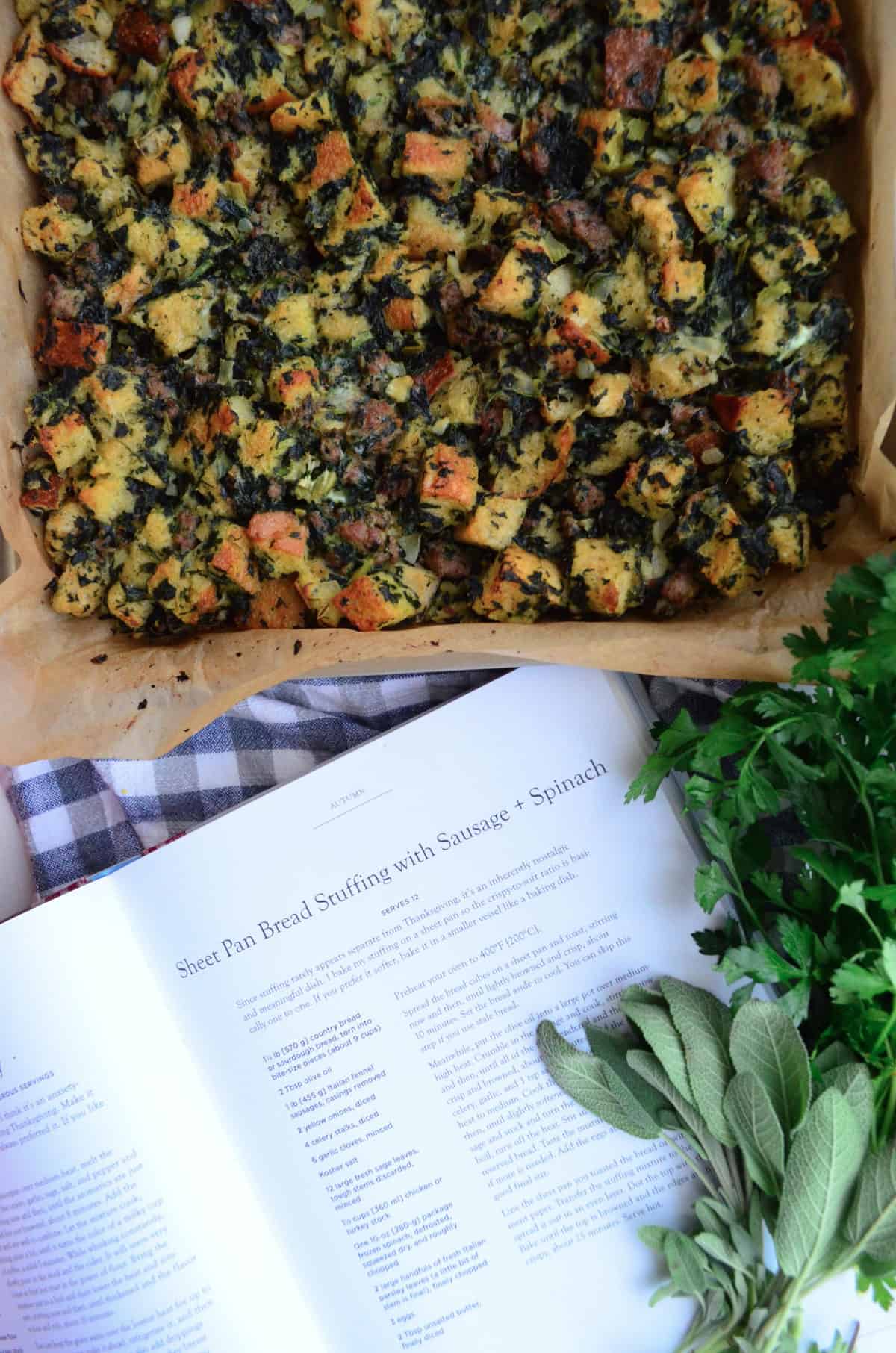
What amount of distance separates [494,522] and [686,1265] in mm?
836

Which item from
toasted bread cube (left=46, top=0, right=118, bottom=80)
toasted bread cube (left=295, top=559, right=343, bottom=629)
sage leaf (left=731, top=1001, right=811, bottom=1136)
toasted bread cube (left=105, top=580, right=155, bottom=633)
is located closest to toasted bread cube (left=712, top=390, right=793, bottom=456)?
toasted bread cube (left=295, top=559, right=343, bottom=629)

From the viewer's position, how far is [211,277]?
111cm

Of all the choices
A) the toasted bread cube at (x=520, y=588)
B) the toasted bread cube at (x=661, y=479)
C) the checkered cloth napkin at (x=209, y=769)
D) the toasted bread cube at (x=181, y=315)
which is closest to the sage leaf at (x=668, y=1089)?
the checkered cloth napkin at (x=209, y=769)

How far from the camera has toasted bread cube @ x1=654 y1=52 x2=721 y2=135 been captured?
3.26 feet

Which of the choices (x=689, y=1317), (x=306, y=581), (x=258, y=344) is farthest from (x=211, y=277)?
(x=689, y=1317)

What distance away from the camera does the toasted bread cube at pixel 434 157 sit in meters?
1.04

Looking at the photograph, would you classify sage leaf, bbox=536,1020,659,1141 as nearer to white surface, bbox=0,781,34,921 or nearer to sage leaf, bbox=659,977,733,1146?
sage leaf, bbox=659,977,733,1146

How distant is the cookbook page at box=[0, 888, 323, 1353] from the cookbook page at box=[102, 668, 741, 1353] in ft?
0.12

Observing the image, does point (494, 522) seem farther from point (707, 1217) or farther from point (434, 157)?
point (707, 1217)

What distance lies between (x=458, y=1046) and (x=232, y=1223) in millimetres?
347

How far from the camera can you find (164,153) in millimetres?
1112

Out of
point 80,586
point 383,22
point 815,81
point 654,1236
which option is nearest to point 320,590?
point 80,586

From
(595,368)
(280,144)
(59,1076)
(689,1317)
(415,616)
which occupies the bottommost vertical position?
(689,1317)

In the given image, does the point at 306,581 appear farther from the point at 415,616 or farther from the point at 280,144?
the point at 280,144
